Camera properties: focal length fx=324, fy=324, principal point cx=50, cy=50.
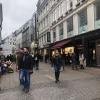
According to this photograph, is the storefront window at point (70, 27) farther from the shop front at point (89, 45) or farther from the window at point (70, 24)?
the shop front at point (89, 45)

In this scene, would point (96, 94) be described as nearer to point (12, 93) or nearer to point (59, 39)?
point (12, 93)

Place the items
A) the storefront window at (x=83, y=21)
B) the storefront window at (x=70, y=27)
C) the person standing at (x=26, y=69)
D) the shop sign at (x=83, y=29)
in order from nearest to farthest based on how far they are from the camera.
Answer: the person standing at (x=26, y=69) < the shop sign at (x=83, y=29) < the storefront window at (x=83, y=21) < the storefront window at (x=70, y=27)

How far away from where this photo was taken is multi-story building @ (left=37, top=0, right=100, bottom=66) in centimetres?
3031

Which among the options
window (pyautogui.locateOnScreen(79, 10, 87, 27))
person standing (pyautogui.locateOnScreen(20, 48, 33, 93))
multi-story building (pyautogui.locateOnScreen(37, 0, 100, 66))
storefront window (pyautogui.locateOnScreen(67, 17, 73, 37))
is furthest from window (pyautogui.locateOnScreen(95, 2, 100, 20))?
person standing (pyautogui.locateOnScreen(20, 48, 33, 93))

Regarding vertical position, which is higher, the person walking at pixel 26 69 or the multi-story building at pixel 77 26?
the multi-story building at pixel 77 26

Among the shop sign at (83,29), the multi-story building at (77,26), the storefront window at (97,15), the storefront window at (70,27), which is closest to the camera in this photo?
the storefront window at (97,15)

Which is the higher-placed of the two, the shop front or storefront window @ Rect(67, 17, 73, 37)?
storefront window @ Rect(67, 17, 73, 37)

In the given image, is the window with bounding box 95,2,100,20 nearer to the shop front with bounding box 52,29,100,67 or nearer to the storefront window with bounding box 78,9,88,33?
the shop front with bounding box 52,29,100,67

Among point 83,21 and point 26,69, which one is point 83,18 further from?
point 26,69

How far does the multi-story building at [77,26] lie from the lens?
99.5ft

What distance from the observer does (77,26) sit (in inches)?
1414

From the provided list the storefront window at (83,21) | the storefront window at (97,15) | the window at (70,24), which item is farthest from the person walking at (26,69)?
the window at (70,24)

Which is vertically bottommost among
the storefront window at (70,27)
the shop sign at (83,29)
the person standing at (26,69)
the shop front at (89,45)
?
the person standing at (26,69)

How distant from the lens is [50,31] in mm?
54688
